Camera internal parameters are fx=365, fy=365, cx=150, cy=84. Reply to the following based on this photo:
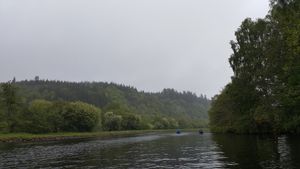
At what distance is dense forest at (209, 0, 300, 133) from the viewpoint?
59388mm

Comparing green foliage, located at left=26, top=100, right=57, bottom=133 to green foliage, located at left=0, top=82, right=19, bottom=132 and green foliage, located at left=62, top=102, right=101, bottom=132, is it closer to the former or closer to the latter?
green foliage, located at left=0, top=82, right=19, bottom=132

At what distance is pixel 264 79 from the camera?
276ft

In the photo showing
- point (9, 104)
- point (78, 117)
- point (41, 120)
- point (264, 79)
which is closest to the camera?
point (264, 79)

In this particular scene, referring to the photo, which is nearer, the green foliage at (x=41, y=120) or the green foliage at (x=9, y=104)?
the green foliage at (x=9, y=104)

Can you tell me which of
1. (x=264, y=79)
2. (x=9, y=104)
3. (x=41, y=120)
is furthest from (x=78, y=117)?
(x=264, y=79)

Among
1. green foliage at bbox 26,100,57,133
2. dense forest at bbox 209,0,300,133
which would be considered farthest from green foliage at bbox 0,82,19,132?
dense forest at bbox 209,0,300,133

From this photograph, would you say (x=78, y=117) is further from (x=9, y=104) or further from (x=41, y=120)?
(x=9, y=104)

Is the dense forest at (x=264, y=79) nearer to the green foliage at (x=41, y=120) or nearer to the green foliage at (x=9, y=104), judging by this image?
the green foliage at (x=41, y=120)

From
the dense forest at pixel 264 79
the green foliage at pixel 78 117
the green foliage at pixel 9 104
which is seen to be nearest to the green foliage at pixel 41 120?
the green foliage at pixel 9 104

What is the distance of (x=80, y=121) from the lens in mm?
183500

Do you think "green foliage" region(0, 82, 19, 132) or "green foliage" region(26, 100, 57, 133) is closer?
"green foliage" region(0, 82, 19, 132)

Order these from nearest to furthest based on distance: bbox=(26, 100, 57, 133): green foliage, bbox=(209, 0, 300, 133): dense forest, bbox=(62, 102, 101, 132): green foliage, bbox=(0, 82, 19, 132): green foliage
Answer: bbox=(209, 0, 300, 133): dense forest → bbox=(0, 82, 19, 132): green foliage → bbox=(26, 100, 57, 133): green foliage → bbox=(62, 102, 101, 132): green foliage

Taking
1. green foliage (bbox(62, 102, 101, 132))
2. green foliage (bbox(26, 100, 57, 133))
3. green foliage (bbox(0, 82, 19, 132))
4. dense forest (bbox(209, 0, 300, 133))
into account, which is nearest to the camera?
dense forest (bbox(209, 0, 300, 133))

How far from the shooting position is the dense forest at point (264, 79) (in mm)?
59388
